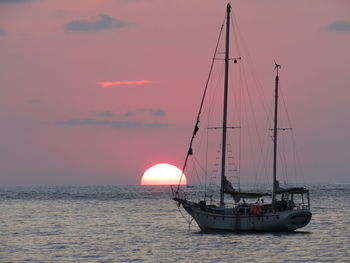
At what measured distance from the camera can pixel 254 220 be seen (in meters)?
75.4

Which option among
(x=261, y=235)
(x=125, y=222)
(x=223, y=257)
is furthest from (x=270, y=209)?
(x=125, y=222)

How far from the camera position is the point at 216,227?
75875 mm

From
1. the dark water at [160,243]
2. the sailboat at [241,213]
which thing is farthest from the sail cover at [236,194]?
the dark water at [160,243]

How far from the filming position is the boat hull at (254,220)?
75.0 m

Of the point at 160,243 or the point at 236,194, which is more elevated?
the point at 236,194

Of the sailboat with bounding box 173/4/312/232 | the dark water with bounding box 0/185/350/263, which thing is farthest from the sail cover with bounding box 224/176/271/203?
the dark water with bounding box 0/185/350/263

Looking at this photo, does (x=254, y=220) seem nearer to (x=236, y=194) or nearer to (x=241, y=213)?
(x=241, y=213)

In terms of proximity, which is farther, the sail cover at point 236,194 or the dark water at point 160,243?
the sail cover at point 236,194

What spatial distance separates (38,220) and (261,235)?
4202cm

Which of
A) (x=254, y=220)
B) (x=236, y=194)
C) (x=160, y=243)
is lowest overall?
(x=160, y=243)

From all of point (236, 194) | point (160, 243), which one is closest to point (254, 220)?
point (236, 194)

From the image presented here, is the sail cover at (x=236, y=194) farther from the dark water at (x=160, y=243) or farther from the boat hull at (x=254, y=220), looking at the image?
the dark water at (x=160, y=243)

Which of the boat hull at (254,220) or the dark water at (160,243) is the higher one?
the boat hull at (254,220)

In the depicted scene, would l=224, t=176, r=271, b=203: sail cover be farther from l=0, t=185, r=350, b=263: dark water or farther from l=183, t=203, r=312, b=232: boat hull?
l=0, t=185, r=350, b=263: dark water
